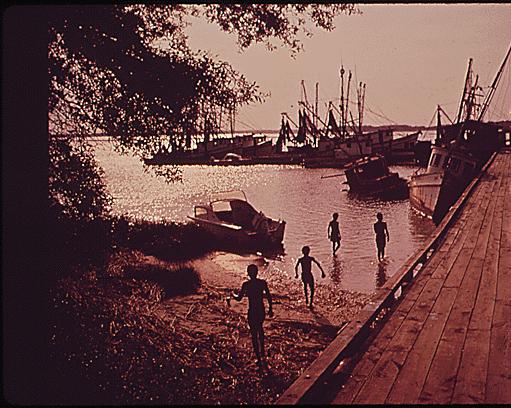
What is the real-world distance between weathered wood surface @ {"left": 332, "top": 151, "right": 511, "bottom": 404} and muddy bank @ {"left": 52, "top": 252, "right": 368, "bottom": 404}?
281 centimetres

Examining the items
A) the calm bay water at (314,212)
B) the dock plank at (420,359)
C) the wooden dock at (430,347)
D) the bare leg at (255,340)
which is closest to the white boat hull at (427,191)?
the calm bay water at (314,212)

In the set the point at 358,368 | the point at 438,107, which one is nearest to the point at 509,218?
the point at 358,368

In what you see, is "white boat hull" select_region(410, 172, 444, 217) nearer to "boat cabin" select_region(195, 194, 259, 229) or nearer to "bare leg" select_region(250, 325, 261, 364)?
"boat cabin" select_region(195, 194, 259, 229)

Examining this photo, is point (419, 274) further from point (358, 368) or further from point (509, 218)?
point (509, 218)

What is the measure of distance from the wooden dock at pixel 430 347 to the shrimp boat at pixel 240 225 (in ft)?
51.9

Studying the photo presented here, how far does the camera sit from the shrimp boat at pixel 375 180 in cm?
5249

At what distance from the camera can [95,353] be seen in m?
8.82

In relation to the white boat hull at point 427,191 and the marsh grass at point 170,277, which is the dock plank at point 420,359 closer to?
the marsh grass at point 170,277

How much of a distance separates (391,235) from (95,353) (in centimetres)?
2528

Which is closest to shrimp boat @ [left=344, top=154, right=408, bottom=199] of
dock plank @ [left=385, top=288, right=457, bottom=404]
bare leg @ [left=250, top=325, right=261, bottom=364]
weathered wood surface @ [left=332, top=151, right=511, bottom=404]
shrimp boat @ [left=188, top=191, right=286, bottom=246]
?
shrimp boat @ [left=188, top=191, right=286, bottom=246]

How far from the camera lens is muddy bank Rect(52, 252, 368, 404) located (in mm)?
8203

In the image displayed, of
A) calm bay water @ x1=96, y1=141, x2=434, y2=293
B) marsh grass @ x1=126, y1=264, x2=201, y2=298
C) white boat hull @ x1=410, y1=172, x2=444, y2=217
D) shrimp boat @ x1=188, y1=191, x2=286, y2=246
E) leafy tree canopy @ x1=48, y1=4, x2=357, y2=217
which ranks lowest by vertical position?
calm bay water @ x1=96, y1=141, x2=434, y2=293

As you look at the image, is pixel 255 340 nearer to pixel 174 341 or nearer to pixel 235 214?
pixel 174 341

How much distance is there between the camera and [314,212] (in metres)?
43.9
